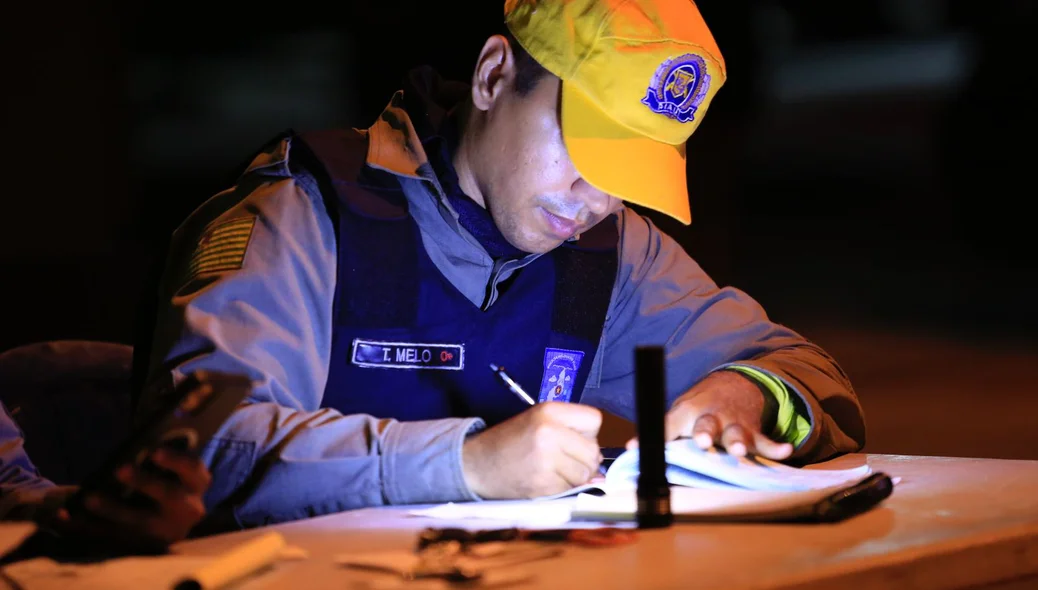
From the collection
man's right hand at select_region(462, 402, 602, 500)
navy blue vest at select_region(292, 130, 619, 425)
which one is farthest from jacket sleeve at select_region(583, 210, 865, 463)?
man's right hand at select_region(462, 402, 602, 500)

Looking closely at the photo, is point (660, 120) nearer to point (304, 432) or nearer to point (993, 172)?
point (304, 432)

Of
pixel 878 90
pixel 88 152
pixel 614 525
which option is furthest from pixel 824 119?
pixel 614 525

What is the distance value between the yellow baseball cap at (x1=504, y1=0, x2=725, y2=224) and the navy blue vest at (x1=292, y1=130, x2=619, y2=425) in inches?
10.6

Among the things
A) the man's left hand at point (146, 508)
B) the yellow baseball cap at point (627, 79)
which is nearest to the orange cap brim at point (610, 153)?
the yellow baseball cap at point (627, 79)

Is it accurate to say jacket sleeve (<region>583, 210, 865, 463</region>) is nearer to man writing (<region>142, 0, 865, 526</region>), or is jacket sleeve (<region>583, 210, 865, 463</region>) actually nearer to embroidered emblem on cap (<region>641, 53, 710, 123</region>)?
man writing (<region>142, 0, 865, 526</region>)

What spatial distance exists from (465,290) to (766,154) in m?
5.94

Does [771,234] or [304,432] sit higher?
[771,234]

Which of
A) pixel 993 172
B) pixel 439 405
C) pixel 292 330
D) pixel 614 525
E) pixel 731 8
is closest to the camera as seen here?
pixel 614 525

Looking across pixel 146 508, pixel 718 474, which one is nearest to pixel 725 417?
pixel 718 474

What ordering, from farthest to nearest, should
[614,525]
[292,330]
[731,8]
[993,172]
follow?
[993,172] → [731,8] → [292,330] → [614,525]

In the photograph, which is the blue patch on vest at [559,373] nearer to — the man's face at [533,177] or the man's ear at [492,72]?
the man's face at [533,177]

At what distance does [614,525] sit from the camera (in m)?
1.18

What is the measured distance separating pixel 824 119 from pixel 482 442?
6.71 metres

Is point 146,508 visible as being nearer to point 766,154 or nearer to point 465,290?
point 465,290
